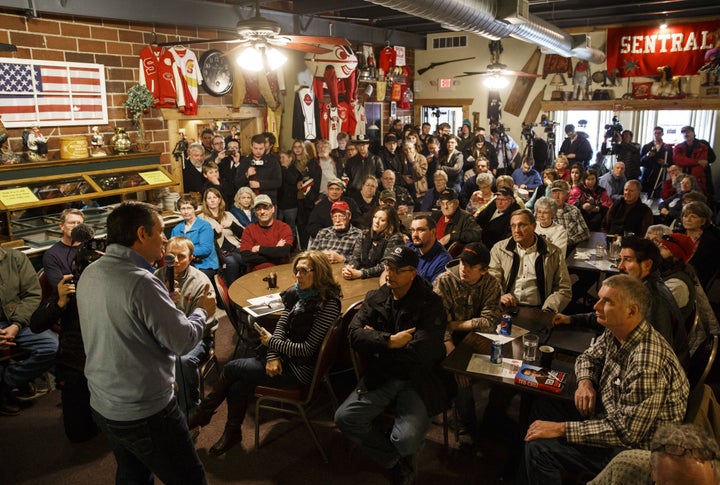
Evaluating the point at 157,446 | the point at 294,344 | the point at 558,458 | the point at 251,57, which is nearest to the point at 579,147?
the point at 251,57

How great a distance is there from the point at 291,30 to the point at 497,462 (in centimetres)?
655

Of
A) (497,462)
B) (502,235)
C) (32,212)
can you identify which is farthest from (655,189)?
(32,212)

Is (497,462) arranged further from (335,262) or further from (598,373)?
(335,262)

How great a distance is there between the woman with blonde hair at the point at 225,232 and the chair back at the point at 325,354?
262 cm

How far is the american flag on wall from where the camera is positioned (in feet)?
17.2

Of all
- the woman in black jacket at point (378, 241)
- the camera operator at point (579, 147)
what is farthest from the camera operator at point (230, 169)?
the camera operator at point (579, 147)

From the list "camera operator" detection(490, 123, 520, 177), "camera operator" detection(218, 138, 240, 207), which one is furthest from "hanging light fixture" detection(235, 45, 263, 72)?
"camera operator" detection(490, 123, 520, 177)

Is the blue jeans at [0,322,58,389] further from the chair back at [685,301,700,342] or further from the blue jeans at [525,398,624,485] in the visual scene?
the chair back at [685,301,700,342]

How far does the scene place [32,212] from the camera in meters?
5.34

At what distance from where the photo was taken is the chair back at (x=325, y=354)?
313 centimetres

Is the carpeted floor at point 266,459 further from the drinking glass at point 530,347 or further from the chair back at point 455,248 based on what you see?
Result: the chair back at point 455,248

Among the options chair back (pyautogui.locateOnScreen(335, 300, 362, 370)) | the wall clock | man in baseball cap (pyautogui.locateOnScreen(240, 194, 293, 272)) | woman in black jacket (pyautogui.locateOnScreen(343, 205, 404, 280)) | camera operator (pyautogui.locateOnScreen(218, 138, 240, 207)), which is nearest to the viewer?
chair back (pyautogui.locateOnScreen(335, 300, 362, 370))

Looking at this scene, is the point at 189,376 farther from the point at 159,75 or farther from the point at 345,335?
the point at 159,75

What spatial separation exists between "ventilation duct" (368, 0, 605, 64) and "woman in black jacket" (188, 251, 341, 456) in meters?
2.17
